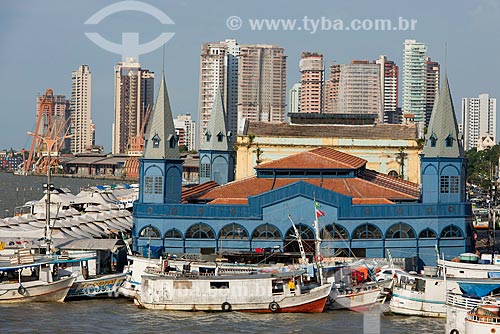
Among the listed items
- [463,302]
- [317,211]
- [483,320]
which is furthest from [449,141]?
[483,320]

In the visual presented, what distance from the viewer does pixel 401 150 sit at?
79.1 meters

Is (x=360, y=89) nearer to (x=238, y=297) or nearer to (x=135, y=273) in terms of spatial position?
(x=135, y=273)

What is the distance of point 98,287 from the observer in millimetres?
49656

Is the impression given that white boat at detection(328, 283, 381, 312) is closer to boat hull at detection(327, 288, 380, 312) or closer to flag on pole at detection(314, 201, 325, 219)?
boat hull at detection(327, 288, 380, 312)

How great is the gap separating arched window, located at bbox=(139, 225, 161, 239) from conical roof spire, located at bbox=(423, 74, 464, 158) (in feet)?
45.0

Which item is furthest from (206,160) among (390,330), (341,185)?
(390,330)

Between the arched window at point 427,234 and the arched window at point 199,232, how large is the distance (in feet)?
32.6

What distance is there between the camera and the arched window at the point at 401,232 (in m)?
53.8

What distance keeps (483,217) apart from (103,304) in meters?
53.3

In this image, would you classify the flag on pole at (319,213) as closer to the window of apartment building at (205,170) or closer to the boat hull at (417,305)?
the boat hull at (417,305)

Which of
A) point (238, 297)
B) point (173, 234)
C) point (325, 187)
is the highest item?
point (325, 187)

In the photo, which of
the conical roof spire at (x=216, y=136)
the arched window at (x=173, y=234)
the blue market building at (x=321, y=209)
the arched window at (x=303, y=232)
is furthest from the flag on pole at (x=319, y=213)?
the conical roof spire at (x=216, y=136)

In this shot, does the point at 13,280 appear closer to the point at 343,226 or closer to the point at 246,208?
the point at 246,208

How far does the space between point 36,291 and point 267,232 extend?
38.6 feet
